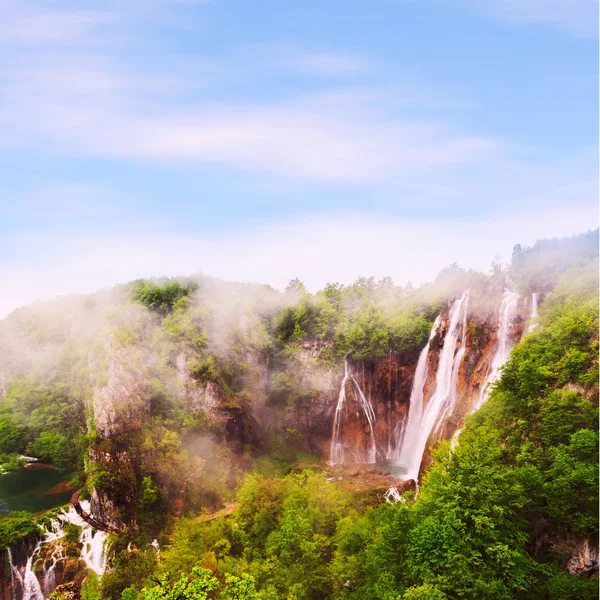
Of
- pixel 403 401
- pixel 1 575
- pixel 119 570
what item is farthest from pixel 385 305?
pixel 1 575

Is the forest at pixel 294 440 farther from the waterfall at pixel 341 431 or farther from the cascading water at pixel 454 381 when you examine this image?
the waterfall at pixel 341 431

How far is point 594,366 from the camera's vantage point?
72.8 ft

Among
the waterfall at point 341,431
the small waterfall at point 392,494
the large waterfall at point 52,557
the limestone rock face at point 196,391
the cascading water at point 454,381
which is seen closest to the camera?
the large waterfall at point 52,557

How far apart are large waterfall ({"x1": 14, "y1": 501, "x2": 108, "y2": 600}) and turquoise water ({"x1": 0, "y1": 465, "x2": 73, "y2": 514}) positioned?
13.0 feet

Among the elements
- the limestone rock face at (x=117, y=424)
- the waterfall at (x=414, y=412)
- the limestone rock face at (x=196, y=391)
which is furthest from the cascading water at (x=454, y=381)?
the limestone rock face at (x=117, y=424)

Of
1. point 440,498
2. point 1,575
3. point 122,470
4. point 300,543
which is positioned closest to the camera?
point 440,498

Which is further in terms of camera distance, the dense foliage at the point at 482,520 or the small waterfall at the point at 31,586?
the small waterfall at the point at 31,586

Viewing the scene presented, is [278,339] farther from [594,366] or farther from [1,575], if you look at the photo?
[594,366]

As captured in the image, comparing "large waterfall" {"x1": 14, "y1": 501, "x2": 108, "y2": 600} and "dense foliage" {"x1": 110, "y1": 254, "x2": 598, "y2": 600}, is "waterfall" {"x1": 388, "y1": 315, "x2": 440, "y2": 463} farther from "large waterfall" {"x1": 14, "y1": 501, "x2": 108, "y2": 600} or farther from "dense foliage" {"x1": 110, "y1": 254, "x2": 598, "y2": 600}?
"large waterfall" {"x1": 14, "y1": 501, "x2": 108, "y2": 600}

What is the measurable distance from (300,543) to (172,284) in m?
39.7

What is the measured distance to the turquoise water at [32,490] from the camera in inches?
1473

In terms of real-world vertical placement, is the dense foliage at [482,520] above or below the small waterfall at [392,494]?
above

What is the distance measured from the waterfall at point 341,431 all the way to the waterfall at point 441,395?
4.06 meters

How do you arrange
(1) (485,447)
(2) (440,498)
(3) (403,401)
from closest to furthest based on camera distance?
(2) (440,498)
(1) (485,447)
(3) (403,401)
